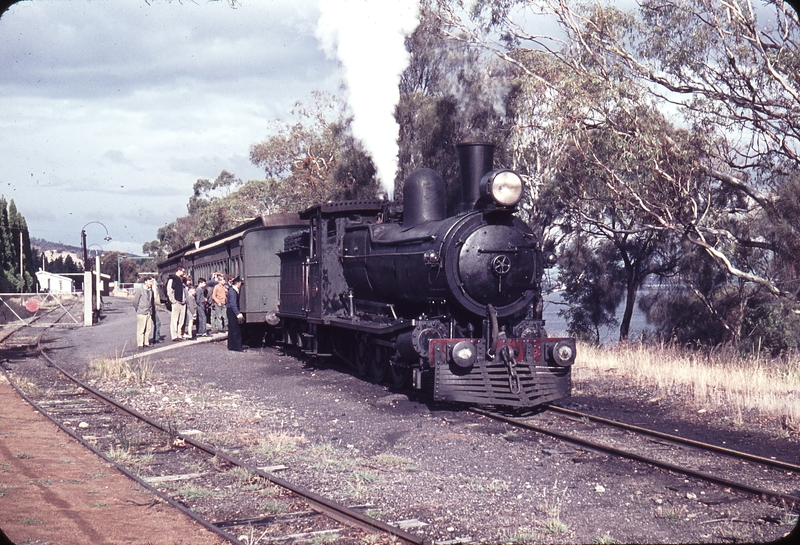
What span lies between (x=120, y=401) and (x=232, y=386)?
1.95m

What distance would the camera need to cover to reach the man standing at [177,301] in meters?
19.9

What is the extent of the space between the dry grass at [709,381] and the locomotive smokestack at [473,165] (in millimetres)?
3967

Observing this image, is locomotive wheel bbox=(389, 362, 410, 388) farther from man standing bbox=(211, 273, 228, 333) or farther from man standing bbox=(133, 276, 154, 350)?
man standing bbox=(211, 273, 228, 333)

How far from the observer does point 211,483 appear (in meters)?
6.84

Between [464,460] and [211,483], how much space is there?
8.04ft

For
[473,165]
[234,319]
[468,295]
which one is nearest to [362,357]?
[468,295]

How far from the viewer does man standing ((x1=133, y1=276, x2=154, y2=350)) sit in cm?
1809

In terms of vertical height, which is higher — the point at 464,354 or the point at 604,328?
the point at 464,354

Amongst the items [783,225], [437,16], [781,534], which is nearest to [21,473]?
[781,534]

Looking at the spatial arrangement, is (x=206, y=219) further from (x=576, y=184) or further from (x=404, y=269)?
(x=404, y=269)

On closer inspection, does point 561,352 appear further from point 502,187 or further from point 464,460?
point 464,460

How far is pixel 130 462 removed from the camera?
7586 millimetres

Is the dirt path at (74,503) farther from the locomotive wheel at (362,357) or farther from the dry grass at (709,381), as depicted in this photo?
the dry grass at (709,381)

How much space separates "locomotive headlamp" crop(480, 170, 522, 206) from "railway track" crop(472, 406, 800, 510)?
2772 mm
